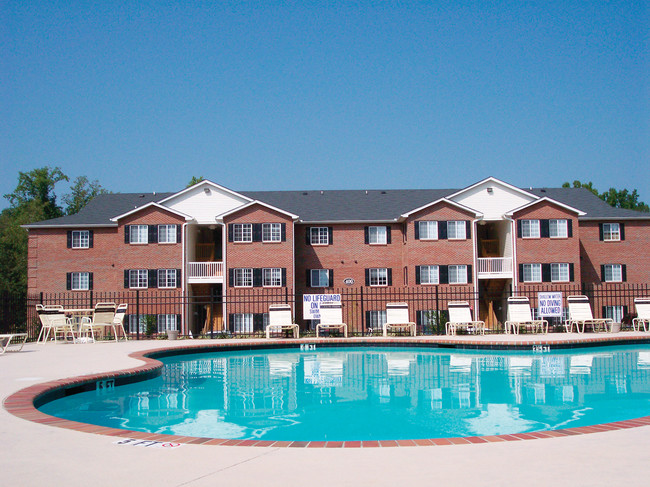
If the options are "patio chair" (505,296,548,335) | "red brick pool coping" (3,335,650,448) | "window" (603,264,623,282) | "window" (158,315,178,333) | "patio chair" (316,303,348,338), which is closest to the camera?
"red brick pool coping" (3,335,650,448)

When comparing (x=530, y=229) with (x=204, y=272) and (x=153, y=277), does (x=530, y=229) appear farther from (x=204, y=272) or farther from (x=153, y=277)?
(x=153, y=277)

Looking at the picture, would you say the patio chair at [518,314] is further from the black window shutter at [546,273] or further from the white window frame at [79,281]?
the white window frame at [79,281]

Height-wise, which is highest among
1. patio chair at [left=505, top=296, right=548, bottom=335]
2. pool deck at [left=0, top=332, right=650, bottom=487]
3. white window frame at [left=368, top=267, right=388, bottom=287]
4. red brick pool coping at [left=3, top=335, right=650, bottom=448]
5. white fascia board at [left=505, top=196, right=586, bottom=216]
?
white fascia board at [left=505, top=196, right=586, bottom=216]

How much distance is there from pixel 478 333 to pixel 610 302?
44.5 ft

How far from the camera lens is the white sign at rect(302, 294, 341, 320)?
25.1 meters

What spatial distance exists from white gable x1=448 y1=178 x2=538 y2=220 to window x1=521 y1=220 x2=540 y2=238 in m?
1.66

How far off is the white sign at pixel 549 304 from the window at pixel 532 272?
897 cm

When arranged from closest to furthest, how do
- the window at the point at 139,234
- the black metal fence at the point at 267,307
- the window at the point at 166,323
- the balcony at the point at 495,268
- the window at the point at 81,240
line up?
the black metal fence at the point at 267,307 < the window at the point at 166,323 < the window at the point at 139,234 < the balcony at the point at 495,268 < the window at the point at 81,240

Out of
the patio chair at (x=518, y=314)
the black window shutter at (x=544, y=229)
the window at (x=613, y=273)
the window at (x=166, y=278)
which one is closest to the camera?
the patio chair at (x=518, y=314)

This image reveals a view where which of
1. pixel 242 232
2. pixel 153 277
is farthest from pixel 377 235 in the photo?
pixel 153 277

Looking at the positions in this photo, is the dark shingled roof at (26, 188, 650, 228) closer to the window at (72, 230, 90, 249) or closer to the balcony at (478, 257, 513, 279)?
the window at (72, 230, 90, 249)

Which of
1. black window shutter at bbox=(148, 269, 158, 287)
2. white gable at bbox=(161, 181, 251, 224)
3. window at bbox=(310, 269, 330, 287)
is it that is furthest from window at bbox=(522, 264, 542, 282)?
black window shutter at bbox=(148, 269, 158, 287)

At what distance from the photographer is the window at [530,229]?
34344mm

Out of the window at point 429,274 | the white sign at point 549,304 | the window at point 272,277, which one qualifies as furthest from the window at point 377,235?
the white sign at point 549,304
